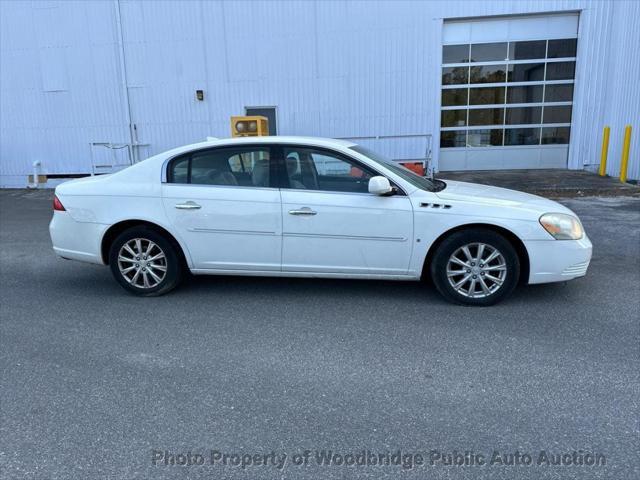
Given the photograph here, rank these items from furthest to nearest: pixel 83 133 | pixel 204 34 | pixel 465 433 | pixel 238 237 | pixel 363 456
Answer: pixel 83 133
pixel 204 34
pixel 238 237
pixel 465 433
pixel 363 456

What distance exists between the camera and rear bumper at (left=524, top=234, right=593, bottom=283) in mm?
4363

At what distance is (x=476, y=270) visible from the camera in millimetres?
4477

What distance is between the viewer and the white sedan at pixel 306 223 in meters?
4.43

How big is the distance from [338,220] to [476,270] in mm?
1295

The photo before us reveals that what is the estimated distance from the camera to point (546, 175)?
43.2 feet

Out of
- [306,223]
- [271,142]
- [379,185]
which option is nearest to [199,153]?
[271,142]

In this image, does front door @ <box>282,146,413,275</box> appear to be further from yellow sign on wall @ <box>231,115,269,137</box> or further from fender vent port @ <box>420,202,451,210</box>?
yellow sign on wall @ <box>231,115,269,137</box>

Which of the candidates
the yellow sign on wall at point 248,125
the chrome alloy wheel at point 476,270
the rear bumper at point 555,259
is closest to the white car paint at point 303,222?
the rear bumper at point 555,259

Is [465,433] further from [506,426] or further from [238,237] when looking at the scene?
[238,237]

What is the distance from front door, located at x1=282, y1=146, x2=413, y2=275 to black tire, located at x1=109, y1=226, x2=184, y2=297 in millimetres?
1112

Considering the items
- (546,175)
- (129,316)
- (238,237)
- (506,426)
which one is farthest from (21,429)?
(546,175)

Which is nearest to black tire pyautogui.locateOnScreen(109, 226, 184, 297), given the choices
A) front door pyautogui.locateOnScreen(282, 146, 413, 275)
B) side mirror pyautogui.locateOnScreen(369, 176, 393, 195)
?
front door pyautogui.locateOnScreen(282, 146, 413, 275)

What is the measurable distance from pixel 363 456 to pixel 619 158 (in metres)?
12.7

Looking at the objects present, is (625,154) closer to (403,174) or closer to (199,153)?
(403,174)
